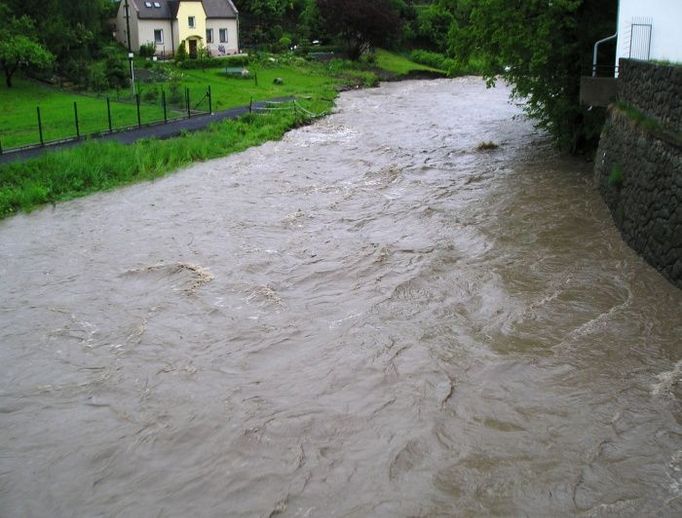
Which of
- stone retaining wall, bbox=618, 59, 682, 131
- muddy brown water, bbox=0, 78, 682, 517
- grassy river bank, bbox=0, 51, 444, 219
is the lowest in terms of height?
muddy brown water, bbox=0, 78, 682, 517

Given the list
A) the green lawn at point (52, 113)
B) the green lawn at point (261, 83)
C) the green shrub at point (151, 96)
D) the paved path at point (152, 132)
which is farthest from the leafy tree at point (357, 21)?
the green lawn at point (52, 113)

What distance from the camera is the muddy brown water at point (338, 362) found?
7246 millimetres

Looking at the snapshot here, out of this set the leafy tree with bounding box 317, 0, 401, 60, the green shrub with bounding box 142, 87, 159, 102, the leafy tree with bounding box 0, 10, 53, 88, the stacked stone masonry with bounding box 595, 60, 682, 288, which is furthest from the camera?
the leafy tree with bounding box 317, 0, 401, 60

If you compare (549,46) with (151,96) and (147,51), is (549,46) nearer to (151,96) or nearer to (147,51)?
(151,96)

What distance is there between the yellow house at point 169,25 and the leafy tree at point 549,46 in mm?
37922

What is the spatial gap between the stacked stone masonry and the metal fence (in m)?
17.1

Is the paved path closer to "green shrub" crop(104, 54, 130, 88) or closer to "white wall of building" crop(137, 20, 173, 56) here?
"green shrub" crop(104, 54, 130, 88)

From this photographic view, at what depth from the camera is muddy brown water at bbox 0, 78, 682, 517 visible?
23.8 ft

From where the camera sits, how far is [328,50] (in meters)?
66.0

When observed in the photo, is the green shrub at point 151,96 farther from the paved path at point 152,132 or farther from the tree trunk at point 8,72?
the tree trunk at point 8,72

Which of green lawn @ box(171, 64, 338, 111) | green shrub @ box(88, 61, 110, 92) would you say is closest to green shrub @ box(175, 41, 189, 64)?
green lawn @ box(171, 64, 338, 111)

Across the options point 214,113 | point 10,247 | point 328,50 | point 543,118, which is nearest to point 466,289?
point 10,247

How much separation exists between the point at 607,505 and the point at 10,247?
43.1 ft

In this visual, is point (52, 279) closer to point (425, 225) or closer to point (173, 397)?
point (173, 397)
